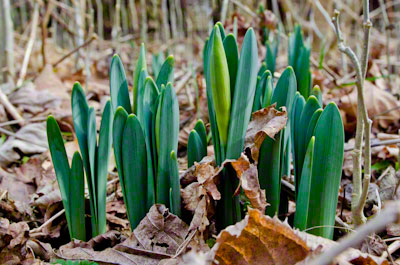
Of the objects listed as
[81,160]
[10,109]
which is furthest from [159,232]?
[10,109]

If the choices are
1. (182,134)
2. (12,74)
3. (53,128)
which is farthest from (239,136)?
(12,74)

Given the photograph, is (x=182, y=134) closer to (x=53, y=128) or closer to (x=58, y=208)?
(x=58, y=208)

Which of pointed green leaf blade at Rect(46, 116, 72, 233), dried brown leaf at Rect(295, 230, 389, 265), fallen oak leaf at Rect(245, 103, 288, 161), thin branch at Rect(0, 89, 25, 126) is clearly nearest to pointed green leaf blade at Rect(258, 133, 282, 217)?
fallen oak leaf at Rect(245, 103, 288, 161)

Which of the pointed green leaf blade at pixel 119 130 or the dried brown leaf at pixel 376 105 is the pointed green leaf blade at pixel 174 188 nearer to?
→ the pointed green leaf blade at pixel 119 130

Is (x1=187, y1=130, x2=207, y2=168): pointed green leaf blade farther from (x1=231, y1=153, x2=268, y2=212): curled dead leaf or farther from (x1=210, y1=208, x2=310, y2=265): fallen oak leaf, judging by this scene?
(x1=210, y1=208, x2=310, y2=265): fallen oak leaf

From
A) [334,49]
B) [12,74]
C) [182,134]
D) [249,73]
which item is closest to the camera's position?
[249,73]

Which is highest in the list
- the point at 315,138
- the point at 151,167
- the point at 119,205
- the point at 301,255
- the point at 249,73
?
the point at 249,73
